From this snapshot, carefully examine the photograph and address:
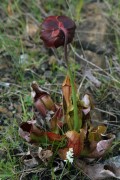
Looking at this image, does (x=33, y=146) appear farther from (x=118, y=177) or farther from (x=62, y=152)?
(x=118, y=177)

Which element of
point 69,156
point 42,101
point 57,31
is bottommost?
point 69,156

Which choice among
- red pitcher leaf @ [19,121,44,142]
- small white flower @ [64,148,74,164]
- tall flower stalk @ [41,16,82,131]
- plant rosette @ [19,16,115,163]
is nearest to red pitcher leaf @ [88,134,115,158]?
plant rosette @ [19,16,115,163]

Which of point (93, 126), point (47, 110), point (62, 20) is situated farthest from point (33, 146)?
point (62, 20)

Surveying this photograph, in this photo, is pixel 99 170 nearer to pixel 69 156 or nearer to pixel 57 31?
pixel 69 156

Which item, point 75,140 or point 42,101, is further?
point 42,101

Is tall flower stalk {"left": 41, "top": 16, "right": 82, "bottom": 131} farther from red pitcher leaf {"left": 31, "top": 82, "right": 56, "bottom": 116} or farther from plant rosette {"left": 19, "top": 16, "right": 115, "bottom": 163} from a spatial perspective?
red pitcher leaf {"left": 31, "top": 82, "right": 56, "bottom": 116}

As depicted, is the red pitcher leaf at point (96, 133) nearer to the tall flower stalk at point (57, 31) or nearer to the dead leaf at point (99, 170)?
the dead leaf at point (99, 170)

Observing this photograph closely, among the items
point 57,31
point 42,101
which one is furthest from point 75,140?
point 57,31
